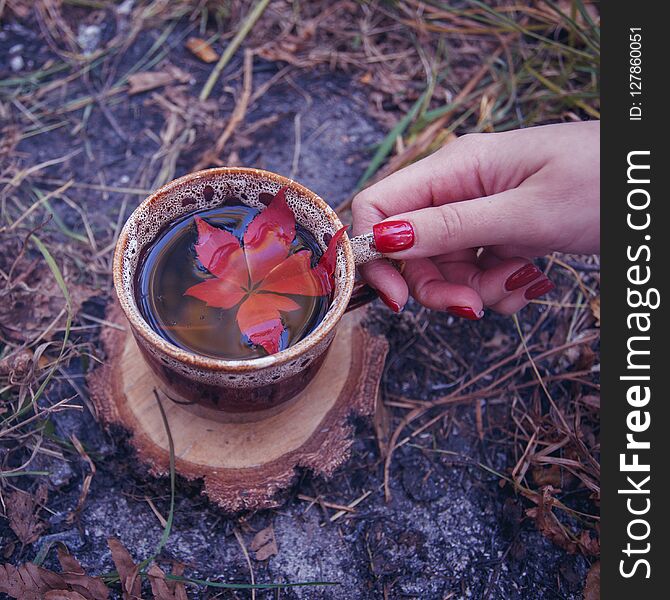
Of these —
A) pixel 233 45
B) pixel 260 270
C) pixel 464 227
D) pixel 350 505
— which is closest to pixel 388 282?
pixel 464 227

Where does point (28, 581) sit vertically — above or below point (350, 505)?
above

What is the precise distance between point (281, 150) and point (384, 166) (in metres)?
0.46

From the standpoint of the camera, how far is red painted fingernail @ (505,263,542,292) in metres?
1.98

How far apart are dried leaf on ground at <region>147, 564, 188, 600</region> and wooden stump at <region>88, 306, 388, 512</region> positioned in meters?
0.27

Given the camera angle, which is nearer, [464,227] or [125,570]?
[464,227]

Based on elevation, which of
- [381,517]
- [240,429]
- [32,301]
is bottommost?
[381,517]

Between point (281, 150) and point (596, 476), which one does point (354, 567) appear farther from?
point (281, 150)

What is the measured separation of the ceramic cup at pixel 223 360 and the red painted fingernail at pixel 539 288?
23.1 inches

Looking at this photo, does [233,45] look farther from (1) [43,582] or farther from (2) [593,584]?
(2) [593,584]

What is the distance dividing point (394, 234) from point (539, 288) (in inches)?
23.6

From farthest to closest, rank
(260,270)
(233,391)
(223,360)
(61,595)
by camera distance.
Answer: (260,270) < (61,595) < (233,391) < (223,360)

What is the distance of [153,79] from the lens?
2.89 m

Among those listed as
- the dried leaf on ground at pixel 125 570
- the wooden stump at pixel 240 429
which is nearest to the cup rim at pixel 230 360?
the wooden stump at pixel 240 429

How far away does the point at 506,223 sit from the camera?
168 centimetres
